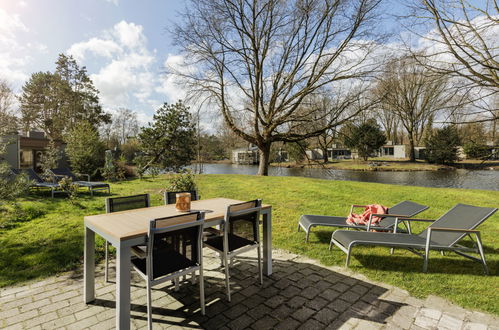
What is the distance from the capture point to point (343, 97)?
1170 centimetres

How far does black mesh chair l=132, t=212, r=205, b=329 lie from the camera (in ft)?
6.63

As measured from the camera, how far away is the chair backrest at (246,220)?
2766 millimetres

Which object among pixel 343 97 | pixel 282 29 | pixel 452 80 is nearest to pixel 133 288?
pixel 452 80

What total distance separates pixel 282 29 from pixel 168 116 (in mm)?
9973

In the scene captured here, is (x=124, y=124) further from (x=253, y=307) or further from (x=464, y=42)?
(x=253, y=307)

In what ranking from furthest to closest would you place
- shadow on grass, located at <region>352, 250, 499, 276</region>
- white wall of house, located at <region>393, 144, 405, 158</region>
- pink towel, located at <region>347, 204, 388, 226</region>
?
white wall of house, located at <region>393, 144, 405, 158</region>
pink towel, located at <region>347, 204, 388, 226</region>
shadow on grass, located at <region>352, 250, 499, 276</region>

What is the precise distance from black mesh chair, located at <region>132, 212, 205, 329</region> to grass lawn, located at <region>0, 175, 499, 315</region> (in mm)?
2009

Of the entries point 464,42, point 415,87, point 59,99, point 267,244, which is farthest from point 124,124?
point 267,244

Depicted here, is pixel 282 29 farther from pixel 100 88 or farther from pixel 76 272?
pixel 100 88

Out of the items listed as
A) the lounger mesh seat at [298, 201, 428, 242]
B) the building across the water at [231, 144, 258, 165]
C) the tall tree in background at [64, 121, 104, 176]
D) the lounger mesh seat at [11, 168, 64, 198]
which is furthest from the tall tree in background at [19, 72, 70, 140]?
the lounger mesh seat at [298, 201, 428, 242]

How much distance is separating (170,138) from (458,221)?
17.6 m

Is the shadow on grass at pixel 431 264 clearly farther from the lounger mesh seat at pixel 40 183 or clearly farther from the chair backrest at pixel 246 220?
the lounger mesh seat at pixel 40 183

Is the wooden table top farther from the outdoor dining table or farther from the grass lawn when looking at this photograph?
the grass lawn

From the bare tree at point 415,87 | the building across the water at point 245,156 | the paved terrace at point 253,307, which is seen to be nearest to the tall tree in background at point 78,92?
the building across the water at point 245,156
